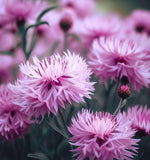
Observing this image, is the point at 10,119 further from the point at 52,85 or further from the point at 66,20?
the point at 66,20

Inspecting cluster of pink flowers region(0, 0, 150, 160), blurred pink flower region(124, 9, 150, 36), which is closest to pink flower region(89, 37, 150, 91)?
cluster of pink flowers region(0, 0, 150, 160)

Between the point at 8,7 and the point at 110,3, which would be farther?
the point at 110,3

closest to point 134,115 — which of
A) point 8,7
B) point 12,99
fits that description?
point 12,99

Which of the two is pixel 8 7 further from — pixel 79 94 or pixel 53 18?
pixel 79 94

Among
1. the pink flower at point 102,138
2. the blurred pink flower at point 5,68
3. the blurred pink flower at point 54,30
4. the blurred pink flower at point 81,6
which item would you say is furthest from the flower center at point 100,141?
the blurred pink flower at point 81,6

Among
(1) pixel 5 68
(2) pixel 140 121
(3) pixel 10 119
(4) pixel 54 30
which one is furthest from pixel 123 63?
(1) pixel 5 68
